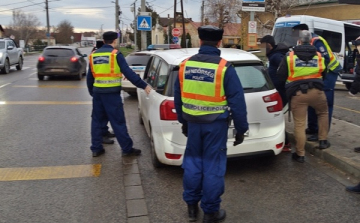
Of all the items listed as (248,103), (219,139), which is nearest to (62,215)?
(219,139)

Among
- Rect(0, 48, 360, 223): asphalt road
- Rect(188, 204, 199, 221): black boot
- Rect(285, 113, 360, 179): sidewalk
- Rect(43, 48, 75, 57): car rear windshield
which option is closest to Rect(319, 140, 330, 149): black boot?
Rect(285, 113, 360, 179): sidewalk

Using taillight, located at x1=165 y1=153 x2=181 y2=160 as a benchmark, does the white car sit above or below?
above

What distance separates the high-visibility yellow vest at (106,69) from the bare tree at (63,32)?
9526 cm

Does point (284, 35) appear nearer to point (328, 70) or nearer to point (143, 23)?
point (143, 23)

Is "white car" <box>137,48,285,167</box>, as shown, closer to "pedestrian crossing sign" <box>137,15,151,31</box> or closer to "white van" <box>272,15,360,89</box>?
"white van" <box>272,15,360,89</box>

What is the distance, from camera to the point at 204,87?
3365mm

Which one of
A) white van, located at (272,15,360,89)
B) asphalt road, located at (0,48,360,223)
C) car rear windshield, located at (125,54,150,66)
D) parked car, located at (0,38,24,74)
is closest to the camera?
asphalt road, located at (0,48,360,223)

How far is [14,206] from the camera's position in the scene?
4.01m

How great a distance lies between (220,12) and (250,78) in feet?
140

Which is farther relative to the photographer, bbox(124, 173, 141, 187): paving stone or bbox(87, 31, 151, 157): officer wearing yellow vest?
bbox(87, 31, 151, 157): officer wearing yellow vest

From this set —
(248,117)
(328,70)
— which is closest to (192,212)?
(248,117)

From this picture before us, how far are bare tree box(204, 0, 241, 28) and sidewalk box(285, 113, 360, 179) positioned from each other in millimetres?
39048

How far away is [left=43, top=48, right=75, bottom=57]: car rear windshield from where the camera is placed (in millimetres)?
16031

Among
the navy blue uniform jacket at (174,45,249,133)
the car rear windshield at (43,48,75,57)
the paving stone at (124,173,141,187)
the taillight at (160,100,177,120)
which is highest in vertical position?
the car rear windshield at (43,48,75,57)
